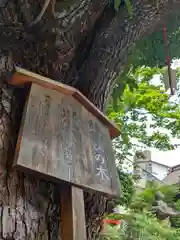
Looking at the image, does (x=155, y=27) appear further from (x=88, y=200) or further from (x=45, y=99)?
(x=88, y=200)

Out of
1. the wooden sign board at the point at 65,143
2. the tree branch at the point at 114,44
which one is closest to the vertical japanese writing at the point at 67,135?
the wooden sign board at the point at 65,143

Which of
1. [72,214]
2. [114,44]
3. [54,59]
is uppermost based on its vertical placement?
[114,44]

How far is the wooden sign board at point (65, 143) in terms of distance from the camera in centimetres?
78

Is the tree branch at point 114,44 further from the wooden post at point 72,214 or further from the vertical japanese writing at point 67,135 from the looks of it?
the wooden post at point 72,214

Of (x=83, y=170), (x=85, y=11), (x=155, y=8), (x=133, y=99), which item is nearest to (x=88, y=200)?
(x=83, y=170)

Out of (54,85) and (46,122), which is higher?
(54,85)

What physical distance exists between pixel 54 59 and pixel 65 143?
38 centimetres

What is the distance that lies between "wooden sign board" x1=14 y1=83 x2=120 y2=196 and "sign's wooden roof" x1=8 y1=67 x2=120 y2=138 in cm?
1

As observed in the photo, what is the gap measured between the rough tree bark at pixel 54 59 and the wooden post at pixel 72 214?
0.19ft

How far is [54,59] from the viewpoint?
111 cm

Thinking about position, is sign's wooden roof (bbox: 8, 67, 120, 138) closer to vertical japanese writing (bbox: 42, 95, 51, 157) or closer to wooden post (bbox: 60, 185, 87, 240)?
vertical japanese writing (bbox: 42, 95, 51, 157)

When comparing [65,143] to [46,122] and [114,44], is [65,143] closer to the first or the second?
[46,122]

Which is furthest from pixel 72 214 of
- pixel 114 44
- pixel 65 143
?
pixel 114 44

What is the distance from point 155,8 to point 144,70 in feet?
7.90
